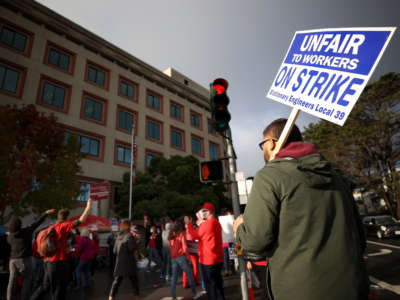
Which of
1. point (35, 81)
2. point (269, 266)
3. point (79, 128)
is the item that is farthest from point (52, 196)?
point (269, 266)

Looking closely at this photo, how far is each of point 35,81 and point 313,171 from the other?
78.2 feet

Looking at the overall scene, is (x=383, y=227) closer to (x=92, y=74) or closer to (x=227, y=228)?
(x=227, y=228)

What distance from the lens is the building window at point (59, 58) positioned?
21361 millimetres

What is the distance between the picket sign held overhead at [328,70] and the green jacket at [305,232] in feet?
1.32

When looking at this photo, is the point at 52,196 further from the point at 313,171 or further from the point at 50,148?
the point at 313,171

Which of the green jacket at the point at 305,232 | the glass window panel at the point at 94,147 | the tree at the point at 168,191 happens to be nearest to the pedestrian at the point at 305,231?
the green jacket at the point at 305,232

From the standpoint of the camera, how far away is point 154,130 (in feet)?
92.5

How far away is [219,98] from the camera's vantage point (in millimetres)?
4184

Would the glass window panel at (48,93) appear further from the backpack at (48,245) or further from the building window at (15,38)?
the backpack at (48,245)

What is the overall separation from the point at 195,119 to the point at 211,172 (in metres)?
31.7

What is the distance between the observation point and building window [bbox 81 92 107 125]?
22.4 meters

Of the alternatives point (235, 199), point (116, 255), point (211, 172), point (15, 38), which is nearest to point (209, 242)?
point (235, 199)

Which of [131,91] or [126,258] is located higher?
[131,91]

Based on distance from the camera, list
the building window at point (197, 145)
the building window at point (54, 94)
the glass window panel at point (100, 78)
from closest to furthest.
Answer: the building window at point (54, 94)
the glass window panel at point (100, 78)
the building window at point (197, 145)
